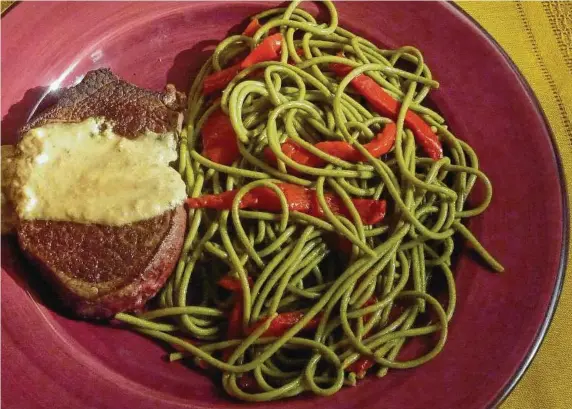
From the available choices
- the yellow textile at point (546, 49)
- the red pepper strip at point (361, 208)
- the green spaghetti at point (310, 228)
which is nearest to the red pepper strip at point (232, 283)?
the green spaghetti at point (310, 228)

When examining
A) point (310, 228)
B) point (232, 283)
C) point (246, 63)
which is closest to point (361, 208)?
point (310, 228)

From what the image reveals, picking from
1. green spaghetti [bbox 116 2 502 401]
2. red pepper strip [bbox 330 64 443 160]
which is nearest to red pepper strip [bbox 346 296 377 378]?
green spaghetti [bbox 116 2 502 401]

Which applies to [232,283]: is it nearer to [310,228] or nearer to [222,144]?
[310,228]

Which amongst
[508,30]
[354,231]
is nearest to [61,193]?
[354,231]

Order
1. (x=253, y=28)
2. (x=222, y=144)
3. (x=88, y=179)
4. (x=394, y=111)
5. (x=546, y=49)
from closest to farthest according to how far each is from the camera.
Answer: (x=88, y=179)
(x=222, y=144)
(x=394, y=111)
(x=253, y=28)
(x=546, y=49)

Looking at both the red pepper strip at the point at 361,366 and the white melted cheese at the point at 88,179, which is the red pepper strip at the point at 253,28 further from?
the red pepper strip at the point at 361,366

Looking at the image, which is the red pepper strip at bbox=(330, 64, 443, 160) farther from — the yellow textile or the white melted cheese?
the white melted cheese

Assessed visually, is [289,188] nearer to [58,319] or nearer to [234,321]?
[234,321]

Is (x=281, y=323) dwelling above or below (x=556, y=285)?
below

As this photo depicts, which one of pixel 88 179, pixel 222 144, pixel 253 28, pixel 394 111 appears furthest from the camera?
pixel 253 28
